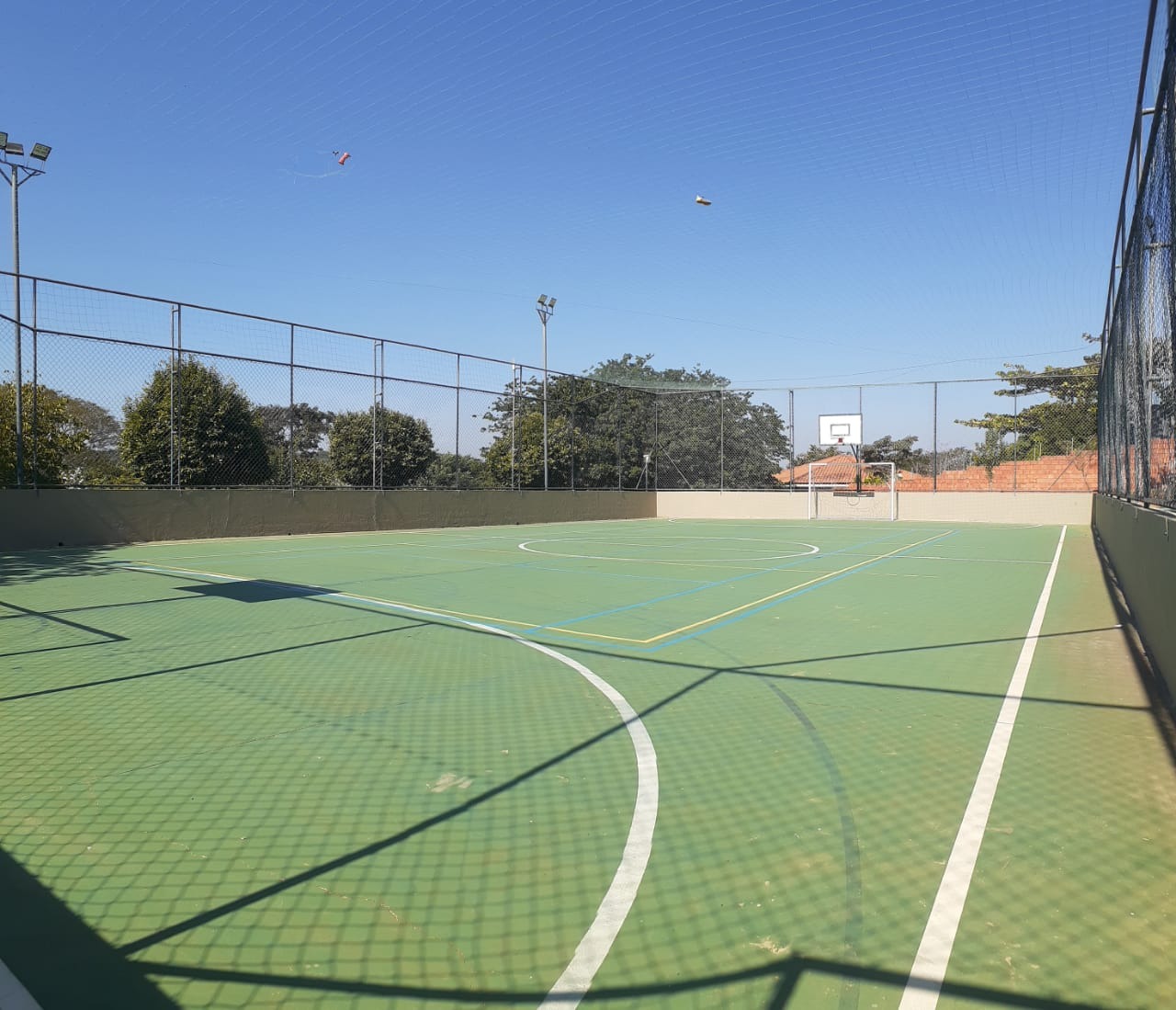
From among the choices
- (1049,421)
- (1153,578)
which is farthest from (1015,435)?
(1153,578)

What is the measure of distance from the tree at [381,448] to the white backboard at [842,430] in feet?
56.1

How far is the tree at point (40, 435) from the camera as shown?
1516 cm

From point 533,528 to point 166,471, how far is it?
10.3m

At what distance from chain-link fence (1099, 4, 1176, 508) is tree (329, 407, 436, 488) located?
17513mm

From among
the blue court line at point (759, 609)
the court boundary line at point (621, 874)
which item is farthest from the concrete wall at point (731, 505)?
the court boundary line at point (621, 874)

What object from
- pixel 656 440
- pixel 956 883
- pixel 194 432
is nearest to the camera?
pixel 956 883

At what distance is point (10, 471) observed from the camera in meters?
15.2

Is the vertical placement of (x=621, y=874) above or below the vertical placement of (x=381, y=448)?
below

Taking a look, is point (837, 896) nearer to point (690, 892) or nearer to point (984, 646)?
point (690, 892)

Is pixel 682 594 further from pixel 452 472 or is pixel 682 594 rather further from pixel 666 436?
pixel 666 436

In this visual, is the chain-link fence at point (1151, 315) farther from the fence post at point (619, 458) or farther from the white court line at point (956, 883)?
the fence post at point (619, 458)

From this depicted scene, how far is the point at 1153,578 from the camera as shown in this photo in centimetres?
589

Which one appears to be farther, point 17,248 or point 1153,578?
point 17,248

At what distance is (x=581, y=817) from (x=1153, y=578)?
512 centimetres
